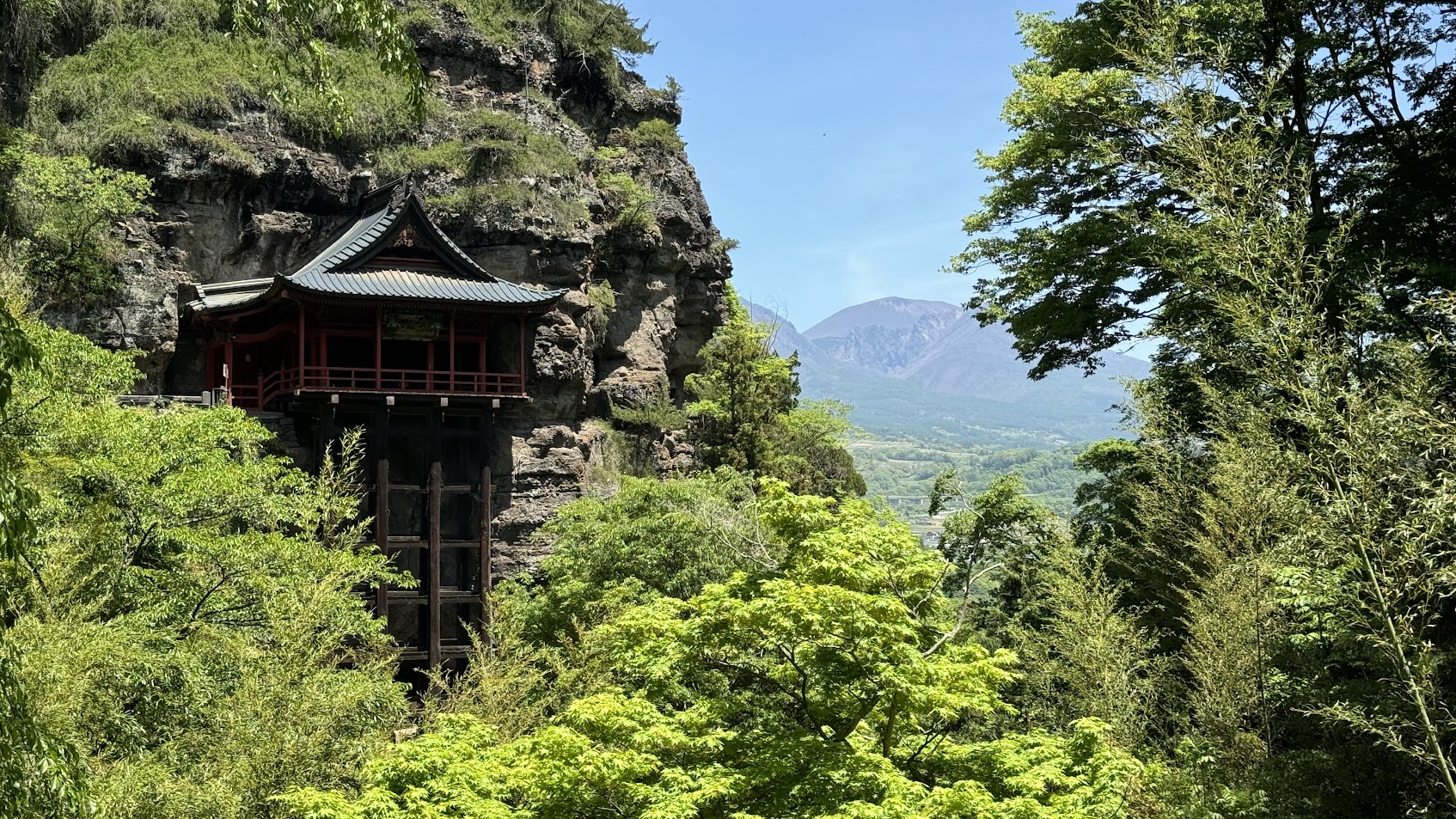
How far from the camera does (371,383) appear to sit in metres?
23.5

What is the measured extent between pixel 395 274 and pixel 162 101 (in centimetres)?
617

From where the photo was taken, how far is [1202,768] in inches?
483

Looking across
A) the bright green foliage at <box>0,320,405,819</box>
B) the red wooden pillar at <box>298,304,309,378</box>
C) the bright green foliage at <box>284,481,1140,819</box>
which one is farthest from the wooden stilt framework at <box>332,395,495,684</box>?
the bright green foliage at <box>284,481,1140,819</box>

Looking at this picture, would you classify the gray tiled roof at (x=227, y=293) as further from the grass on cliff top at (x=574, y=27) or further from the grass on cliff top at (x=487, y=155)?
the grass on cliff top at (x=574, y=27)

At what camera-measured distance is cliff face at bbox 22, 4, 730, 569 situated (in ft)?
75.8

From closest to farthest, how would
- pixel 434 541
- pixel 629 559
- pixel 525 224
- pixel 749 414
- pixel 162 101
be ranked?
pixel 629 559 → pixel 434 541 → pixel 162 101 → pixel 525 224 → pixel 749 414

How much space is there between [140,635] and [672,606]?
18.5 ft

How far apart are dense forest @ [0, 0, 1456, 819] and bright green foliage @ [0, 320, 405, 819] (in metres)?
0.06

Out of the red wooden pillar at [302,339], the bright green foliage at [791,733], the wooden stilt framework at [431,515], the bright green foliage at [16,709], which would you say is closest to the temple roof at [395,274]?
the red wooden pillar at [302,339]

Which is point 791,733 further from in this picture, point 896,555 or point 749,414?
point 749,414

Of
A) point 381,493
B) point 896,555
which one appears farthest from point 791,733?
point 381,493

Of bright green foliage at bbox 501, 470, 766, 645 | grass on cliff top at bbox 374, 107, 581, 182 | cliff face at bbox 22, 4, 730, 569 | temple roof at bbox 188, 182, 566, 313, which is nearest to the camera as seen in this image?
bright green foliage at bbox 501, 470, 766, 645

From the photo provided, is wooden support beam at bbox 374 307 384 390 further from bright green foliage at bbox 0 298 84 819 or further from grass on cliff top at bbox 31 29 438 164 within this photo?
bright green foliage at bbox 0 298 84 819

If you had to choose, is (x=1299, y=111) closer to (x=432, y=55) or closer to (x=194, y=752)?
(x=194, y=752)
